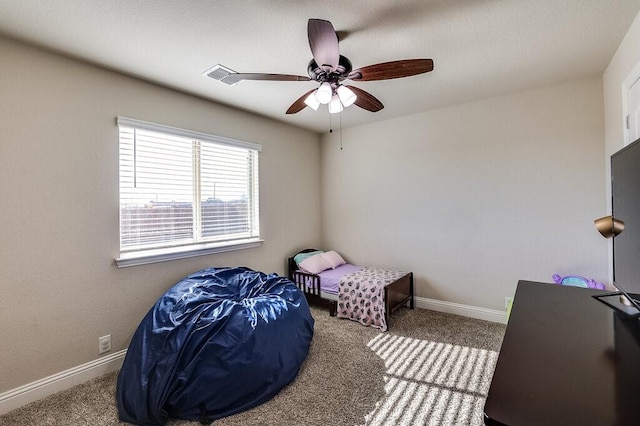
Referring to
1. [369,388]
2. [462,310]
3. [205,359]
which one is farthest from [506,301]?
[205,359]

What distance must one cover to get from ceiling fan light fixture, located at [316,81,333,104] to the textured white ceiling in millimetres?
361

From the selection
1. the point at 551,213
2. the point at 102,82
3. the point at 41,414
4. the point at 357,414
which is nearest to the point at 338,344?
the point at 357,414

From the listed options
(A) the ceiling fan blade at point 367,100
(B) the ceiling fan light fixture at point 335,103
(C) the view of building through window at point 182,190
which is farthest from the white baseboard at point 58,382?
(A) the ceiling fan blade at point 367,100

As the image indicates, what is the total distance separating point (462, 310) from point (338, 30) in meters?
3.14

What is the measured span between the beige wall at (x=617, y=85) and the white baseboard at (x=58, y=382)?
428cm

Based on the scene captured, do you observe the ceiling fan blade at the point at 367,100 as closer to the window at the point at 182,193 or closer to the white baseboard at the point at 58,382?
the window at the point at 182,193

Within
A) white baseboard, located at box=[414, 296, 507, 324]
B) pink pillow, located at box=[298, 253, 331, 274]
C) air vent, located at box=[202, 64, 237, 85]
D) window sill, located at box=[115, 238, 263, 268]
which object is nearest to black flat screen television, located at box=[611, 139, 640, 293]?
white baseboard, located at box=[414, 296, 507, 324]

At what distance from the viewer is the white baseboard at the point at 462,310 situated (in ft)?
10.2

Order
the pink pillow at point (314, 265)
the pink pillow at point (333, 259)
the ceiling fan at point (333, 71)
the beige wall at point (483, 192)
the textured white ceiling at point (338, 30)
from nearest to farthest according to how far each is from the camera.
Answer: the ceiling fan at point (333, 71), the textured white ceiling at point (338, 30), the beige wall at point (483, 192), the pink pillow at point (314, 265), the pink pillow at point (333, 259)

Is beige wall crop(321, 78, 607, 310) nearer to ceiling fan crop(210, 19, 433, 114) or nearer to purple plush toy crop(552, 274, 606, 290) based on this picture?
purple plush toy crop(552, 274, 606, 290)

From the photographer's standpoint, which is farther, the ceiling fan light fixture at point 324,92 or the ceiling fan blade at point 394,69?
the ceiling fan light fixture at point 324,92

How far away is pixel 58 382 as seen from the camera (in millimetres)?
2059

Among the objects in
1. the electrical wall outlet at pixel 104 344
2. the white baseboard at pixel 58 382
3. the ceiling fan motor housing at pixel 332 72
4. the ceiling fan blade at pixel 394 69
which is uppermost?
the ceiling fan motor housing at pixel 332 72

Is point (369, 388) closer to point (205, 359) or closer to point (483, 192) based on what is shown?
point (205, 359)
